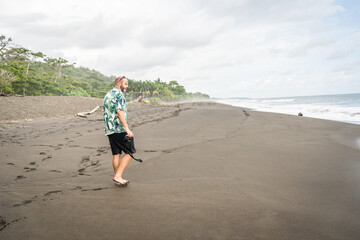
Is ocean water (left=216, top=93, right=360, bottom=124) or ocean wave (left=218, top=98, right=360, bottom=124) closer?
ocean wave (left=218, top=98, right=360, bottom=124)

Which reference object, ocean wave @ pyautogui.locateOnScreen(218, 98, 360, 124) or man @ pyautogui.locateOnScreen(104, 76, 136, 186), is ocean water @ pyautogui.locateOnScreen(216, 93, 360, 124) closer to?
ocean wave @ pyautogui.locateOnScreen(218, 98, 360, 124)

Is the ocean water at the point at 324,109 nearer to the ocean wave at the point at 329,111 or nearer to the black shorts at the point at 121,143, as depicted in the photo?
the ocean wave at the point at 329,111

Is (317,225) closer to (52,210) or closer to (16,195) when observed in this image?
(52,210)

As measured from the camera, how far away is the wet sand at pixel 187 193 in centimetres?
194

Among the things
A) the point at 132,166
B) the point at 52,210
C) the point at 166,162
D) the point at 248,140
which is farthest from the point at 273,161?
the point at 52,210

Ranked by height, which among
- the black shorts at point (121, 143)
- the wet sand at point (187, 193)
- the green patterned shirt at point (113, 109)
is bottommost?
the wet sand at point (187, 193)

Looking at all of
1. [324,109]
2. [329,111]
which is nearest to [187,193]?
[329,111]

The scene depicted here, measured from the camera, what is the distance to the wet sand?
1.94m

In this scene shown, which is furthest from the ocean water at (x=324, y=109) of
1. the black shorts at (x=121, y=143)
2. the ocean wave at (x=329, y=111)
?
the black shorts at (x=121, y=143)

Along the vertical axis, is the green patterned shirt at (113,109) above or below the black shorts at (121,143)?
above

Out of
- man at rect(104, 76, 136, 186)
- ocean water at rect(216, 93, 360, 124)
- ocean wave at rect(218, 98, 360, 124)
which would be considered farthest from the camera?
ocean water at rect(216, 93, 360, 124)

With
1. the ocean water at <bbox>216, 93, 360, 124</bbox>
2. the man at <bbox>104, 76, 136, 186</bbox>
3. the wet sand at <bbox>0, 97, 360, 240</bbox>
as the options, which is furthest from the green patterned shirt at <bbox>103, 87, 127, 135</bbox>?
the ocean water at <bbox>216, 93, 360, 124</bbox>

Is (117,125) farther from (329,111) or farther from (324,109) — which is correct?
(324,109)

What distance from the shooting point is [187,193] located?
2.76 meters
